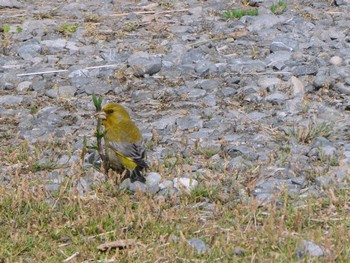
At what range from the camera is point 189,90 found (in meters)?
8.27

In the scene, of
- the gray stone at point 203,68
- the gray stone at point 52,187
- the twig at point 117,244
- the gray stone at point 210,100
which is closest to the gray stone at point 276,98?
the gray stone at point 210,100

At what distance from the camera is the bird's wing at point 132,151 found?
6.42m

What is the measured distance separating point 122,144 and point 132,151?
19cm

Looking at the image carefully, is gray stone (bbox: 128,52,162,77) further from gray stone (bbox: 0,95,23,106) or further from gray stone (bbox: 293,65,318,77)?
gray stone (bbox: 293,65,318,77)

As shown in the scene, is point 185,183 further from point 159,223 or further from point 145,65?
point 145,65

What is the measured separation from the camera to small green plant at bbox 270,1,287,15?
10.4 metres

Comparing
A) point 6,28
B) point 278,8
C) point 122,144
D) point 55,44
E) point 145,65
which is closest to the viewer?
point 122,144

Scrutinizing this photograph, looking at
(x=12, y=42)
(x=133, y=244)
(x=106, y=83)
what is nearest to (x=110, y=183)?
(x=133, y=244)

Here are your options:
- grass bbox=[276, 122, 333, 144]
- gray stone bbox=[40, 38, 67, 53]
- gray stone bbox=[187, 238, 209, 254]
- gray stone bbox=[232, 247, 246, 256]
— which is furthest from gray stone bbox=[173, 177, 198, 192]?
gray stone bbox=[40, 38, 67, 53]

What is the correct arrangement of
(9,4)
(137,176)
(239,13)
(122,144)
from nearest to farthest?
1. (137,176)
2. (122,144)
3. (239,13)
4. (9,4)

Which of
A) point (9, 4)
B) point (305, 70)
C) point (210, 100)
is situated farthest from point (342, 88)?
point (9, 4)

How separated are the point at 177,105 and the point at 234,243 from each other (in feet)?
9.30

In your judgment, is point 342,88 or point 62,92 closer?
point 342,88

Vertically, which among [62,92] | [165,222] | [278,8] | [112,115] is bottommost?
[278,8]
